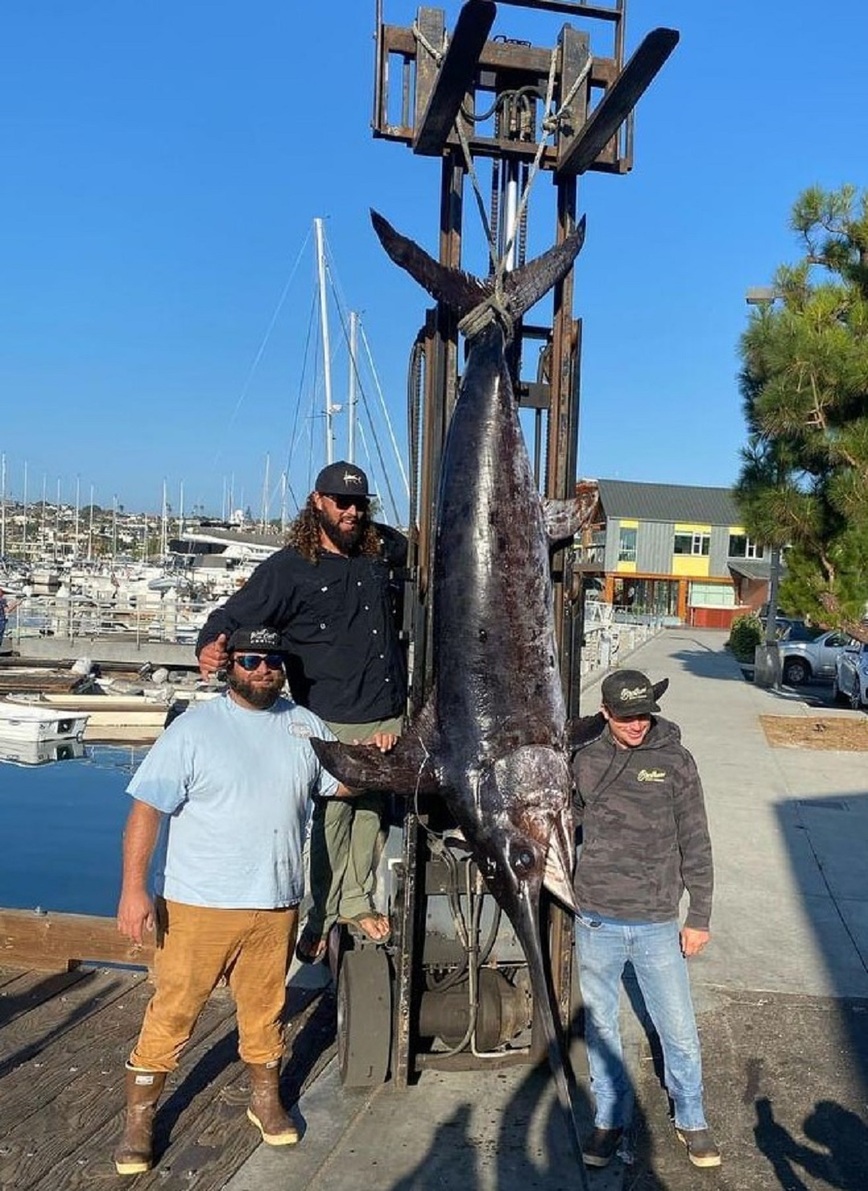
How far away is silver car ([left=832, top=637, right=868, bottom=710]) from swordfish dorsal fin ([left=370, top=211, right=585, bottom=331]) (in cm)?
1469

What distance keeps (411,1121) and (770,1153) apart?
3.70ft

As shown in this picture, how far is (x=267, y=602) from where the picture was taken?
12.0ft

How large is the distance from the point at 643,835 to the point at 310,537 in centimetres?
149

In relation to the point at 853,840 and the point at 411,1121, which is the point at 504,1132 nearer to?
the point at 411,1121

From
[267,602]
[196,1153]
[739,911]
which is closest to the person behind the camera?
[196,1153]

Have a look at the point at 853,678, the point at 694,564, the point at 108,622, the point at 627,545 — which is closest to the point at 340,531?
the point at 853,678

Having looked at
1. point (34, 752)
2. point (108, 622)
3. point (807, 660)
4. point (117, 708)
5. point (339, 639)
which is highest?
point (339, 639)

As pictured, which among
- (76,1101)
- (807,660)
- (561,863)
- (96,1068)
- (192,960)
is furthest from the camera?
(807,660)

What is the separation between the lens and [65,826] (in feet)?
35.3

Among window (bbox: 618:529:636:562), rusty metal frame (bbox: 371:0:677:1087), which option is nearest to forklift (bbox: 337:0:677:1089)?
rusty metal frame (bbox: 371:0:677:1087)

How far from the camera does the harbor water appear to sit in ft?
26.5

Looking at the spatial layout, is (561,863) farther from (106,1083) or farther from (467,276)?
(106,1083)

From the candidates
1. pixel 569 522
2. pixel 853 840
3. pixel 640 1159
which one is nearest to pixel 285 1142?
pixel 640 1159

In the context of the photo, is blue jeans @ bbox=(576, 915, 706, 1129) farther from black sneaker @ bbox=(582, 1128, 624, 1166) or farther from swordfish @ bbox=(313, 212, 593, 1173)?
swordfish @ bbox=(313, 212, 593, 1173)
